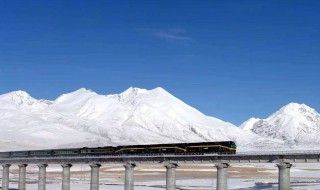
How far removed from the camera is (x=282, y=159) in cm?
7319

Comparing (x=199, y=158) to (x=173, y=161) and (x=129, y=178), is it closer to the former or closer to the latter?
(x=173, y=161)

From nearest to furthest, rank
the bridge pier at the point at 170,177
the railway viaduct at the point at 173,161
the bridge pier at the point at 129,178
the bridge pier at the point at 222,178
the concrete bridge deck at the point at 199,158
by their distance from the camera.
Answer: the concrete bridge deck at the point at 199,158 → the railway viaduct at the point at 173,161 → the bridge pier at the point at 222,178 → the bridge pier at the point at 170,177 → the bridge pier at the point at 129,178

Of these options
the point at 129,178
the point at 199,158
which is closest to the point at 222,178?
the point at 199,158

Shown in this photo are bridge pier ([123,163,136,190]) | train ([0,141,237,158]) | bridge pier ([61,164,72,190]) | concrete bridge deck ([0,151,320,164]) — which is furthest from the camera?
bridge pier ([61,164,72,190])

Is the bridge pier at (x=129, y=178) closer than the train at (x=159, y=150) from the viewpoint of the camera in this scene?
No

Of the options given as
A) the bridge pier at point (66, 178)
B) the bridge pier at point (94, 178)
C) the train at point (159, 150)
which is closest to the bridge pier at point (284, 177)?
the train at point (159, 150)

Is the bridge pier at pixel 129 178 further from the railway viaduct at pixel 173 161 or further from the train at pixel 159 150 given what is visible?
the train at pixel 159 150

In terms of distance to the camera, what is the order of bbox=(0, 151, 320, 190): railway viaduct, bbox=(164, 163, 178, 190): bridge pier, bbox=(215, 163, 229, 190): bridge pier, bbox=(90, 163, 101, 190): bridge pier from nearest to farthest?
bbox=(0, 151, 320, 190): railway viaduct, bbox=(215, 163, 229, 190): bridge pier, bbox=(164, 163, 178, 190): bridge pier, bbox=(90, 163, 101, 190): bridge pier

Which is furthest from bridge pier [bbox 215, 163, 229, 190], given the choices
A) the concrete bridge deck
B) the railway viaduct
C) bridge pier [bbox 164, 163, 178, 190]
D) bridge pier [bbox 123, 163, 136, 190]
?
bridge pier [bbox 123, 163, 136, 190]

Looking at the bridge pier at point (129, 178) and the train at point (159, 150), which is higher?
the train at point (159, 150)

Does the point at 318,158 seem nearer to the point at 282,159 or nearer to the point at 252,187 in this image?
the point at 282,159

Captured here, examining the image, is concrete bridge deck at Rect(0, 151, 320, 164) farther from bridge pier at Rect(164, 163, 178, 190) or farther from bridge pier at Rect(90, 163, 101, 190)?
bridge pier at Rect(90, 163, 101, 190)

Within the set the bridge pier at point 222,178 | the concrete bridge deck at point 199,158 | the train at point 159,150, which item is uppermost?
the train at point 159,150

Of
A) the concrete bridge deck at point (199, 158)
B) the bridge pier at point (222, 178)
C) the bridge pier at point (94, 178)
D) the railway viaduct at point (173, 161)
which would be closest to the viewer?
the concrete bridge deck at point (199, 158)
